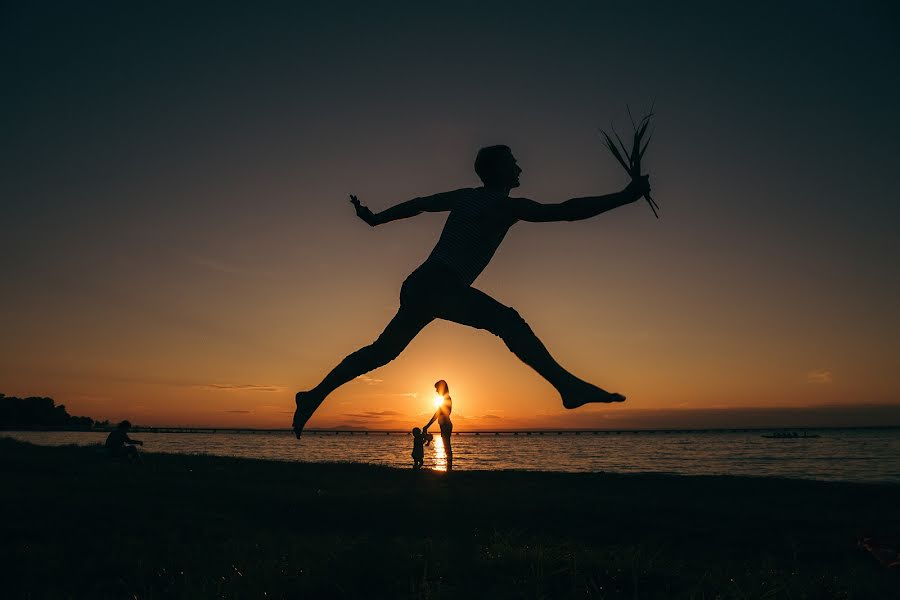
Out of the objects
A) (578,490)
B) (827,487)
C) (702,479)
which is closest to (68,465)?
(578,490)

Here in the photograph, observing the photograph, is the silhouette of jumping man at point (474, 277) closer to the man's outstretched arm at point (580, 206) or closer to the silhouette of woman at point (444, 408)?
the man's outstretched arm at point (580, 206)

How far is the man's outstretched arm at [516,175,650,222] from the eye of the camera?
329 centimetres

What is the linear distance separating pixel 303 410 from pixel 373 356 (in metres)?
0.77

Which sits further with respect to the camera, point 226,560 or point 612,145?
point 226,560

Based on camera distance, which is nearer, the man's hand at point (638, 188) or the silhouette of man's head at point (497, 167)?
the man's hand at point (638, 188)

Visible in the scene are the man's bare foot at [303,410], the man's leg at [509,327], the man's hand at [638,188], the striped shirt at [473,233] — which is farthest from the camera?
the man's bare foot at [303,410]

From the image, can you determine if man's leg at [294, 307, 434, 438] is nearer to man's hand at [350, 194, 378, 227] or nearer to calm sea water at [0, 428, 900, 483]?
man's hand at [350, 194, 378, 227]

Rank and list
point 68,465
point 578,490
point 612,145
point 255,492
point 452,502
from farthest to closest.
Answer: point 68,465
point 578,490
point 255,492
point 452,502
point 612,145

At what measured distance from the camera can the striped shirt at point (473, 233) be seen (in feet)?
12.1

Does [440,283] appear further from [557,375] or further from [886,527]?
[886,527]

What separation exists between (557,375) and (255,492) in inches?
363

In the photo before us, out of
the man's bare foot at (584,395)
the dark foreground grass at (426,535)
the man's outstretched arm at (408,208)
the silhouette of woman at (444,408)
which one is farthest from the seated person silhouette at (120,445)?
the man's bare foot at (584,395)

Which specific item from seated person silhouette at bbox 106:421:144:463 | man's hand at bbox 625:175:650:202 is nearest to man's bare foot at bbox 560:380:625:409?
man's hand at bbox 625:175:650:202

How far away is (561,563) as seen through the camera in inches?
171
